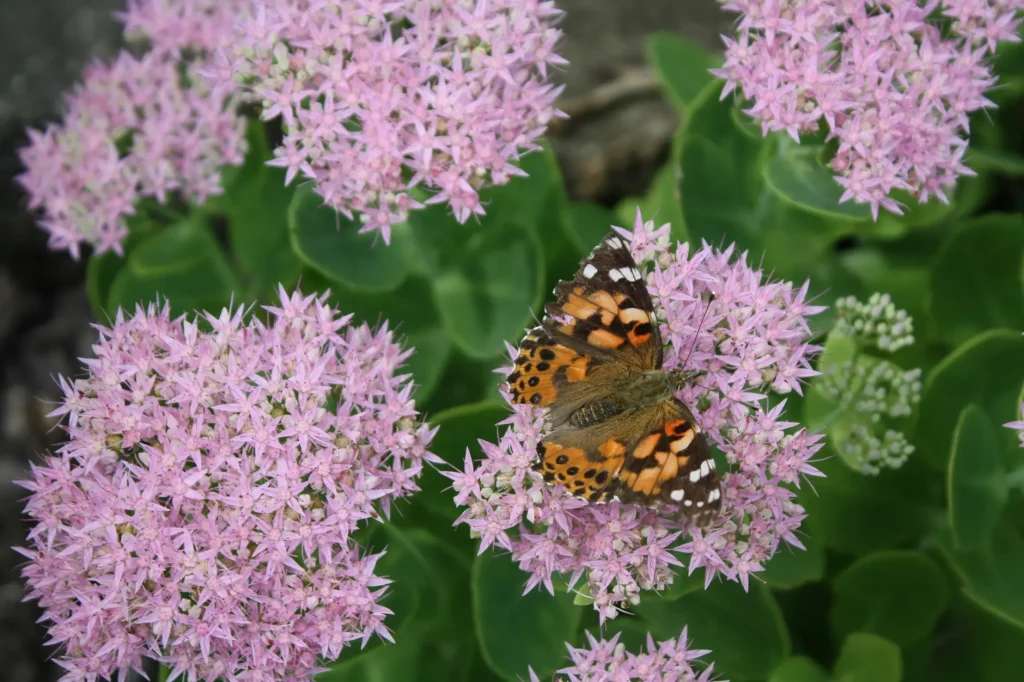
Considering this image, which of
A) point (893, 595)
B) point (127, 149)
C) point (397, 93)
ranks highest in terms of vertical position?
point (397, 93)

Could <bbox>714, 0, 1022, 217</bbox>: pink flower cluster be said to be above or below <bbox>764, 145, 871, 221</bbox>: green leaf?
above

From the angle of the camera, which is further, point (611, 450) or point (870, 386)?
point (870, 386)

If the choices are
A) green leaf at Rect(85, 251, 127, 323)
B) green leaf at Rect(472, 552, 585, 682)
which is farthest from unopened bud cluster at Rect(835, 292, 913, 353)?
green leaf at Rect(85, 251, 127, 323)

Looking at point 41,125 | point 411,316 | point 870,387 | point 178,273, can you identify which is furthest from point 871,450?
point 41,125

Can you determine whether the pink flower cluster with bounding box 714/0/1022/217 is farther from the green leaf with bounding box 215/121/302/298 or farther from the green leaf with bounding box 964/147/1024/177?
the green leaf with bounding box 215/121/302/298

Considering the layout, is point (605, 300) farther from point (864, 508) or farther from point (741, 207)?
point (864, 508)

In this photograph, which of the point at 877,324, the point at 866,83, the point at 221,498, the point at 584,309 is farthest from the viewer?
the point at 877,324

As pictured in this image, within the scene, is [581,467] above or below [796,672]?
above

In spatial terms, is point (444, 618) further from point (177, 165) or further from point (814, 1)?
point (814, 1)
